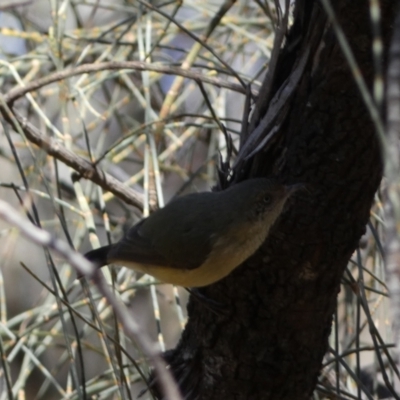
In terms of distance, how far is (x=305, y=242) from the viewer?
1.94m

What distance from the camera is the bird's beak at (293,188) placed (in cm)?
196

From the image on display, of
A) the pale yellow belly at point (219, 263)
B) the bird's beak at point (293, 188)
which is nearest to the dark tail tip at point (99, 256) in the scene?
the pale yellow belly at point (219, 263)

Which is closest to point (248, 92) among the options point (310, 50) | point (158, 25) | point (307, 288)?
point (310, 50)

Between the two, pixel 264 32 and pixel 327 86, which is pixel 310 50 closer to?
pixel 327 86

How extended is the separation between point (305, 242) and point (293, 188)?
154 millimetres

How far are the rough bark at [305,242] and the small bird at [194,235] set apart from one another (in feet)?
0.45

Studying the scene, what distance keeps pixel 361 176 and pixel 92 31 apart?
2139 millimetres

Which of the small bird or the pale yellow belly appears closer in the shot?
the pale yellow belly

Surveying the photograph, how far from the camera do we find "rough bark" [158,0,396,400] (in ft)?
6.15

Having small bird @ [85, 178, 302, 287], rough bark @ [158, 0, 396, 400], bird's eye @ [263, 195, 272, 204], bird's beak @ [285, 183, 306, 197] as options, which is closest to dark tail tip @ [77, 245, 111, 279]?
small bird @ [85, 178, 302, 287]

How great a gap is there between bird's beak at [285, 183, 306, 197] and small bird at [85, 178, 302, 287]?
0.68 feet

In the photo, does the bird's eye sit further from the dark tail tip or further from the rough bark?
the dark tail tip

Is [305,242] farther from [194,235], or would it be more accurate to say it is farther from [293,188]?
[194,235]

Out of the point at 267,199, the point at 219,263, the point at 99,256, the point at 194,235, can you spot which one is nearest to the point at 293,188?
the point at 267,199
